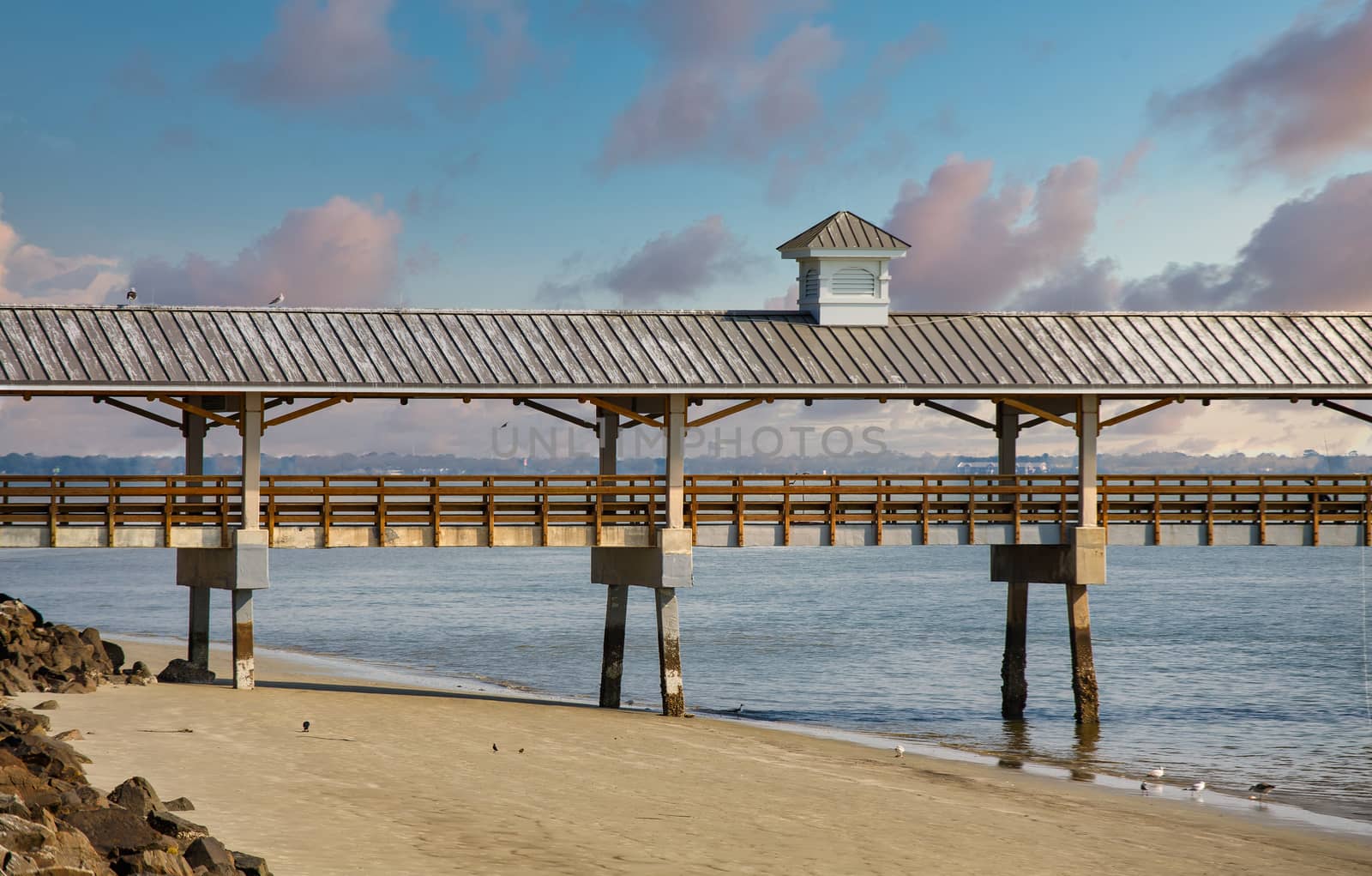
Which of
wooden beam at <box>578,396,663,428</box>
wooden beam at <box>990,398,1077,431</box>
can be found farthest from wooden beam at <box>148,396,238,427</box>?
wooden beam at <box>990,398,1077,431</box>

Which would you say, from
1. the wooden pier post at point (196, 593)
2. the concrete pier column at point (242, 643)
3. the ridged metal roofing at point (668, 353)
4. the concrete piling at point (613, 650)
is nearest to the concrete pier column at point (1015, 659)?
the ridged metal roofing at point (668, 353)

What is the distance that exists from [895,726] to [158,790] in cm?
1691

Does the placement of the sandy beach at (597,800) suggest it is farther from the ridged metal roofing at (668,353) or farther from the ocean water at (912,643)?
the ridged metal roofing at (668,353)

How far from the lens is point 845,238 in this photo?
88.8 ft

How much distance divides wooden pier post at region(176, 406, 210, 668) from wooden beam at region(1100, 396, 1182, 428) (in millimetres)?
16214

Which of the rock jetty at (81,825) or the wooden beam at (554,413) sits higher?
the wooden beam at (554,413)

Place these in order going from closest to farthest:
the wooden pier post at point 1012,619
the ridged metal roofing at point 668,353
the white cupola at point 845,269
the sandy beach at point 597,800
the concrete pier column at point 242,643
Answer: the sandy beach at point 597,800
the ridged metal roofing at point 668,353
the concrete pier column at point 242,643
the white cupola at point 845,269
the wooden pier post at point 1012,619

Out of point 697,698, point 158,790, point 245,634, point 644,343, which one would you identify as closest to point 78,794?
point 158,790

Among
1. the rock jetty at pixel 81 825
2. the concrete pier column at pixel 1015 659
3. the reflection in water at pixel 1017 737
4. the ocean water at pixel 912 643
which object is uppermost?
the rock jetty at pixel 81 825

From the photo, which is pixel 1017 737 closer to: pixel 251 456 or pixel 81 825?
pixel 251 456

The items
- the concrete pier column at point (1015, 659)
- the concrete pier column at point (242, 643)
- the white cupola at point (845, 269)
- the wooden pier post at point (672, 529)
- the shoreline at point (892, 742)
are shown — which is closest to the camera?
the shoreline at point (892, 742)

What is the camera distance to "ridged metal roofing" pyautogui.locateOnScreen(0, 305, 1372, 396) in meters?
22.1

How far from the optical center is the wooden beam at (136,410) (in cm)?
2362

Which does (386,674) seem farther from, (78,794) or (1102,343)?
(78,794)
